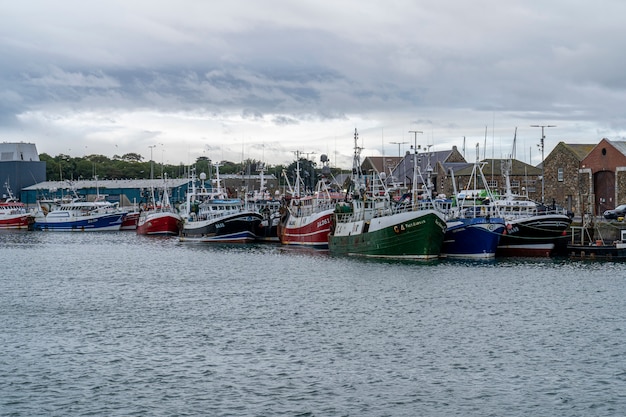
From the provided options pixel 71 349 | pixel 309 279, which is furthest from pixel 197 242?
pixel 71 349

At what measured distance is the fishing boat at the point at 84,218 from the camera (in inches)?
4902

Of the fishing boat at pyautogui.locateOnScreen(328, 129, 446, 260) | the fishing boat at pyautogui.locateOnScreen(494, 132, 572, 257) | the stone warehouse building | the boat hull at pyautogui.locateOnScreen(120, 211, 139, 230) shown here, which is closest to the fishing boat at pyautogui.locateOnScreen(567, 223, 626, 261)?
the fishing boat at pyautogui.locateOnScreen(494, 132, 572, 257)

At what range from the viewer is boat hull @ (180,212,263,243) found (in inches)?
3497

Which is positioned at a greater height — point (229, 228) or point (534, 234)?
point (229, 228)

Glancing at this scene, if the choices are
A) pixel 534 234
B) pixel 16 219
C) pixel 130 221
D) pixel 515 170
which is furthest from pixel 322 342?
pixel 16 219

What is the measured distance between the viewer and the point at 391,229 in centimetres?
6069

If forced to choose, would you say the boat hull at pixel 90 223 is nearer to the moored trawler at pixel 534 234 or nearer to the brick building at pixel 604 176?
the brick building at pixel 604 176

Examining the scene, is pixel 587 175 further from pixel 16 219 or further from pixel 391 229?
pixel 16 219

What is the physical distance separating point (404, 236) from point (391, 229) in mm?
1018

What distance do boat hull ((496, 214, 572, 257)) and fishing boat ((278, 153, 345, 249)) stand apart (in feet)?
53.0

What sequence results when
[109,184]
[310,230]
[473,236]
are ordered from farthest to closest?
1. [109,184]
2. [310,230]
3. [473,236]

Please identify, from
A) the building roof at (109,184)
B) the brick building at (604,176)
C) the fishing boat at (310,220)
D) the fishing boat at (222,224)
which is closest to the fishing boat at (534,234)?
the fishing boat at (310,220)

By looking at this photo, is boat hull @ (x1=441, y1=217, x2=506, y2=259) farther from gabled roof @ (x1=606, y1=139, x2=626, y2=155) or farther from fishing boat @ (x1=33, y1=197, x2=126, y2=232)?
fishing boat @ (x1=33, y1=197, x2=126, y2=232)

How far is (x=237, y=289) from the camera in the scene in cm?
4962
